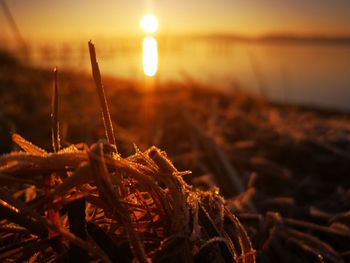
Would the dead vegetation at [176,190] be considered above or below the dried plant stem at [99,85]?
below

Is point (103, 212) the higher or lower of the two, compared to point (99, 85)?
lower

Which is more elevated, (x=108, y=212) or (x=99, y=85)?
(x=99, y=85)

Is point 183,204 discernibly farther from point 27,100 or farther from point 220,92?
point 220,92

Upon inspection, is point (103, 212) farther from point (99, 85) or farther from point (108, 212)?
point (99, 85)

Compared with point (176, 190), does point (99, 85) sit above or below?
above

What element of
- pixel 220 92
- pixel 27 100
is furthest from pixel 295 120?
pixel 27 100

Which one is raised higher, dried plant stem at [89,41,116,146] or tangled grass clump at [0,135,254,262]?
dried plant stem at [89,41,116,146]

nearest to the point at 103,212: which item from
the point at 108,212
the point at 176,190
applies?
the point at 108,212

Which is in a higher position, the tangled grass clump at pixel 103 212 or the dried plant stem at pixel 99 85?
the dried plant stem at pixel 99 85

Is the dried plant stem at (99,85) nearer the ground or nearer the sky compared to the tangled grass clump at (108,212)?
nearer the sky

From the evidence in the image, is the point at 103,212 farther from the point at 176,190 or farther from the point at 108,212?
the point at 176,190

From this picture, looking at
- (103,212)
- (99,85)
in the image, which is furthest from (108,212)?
(99,85)
